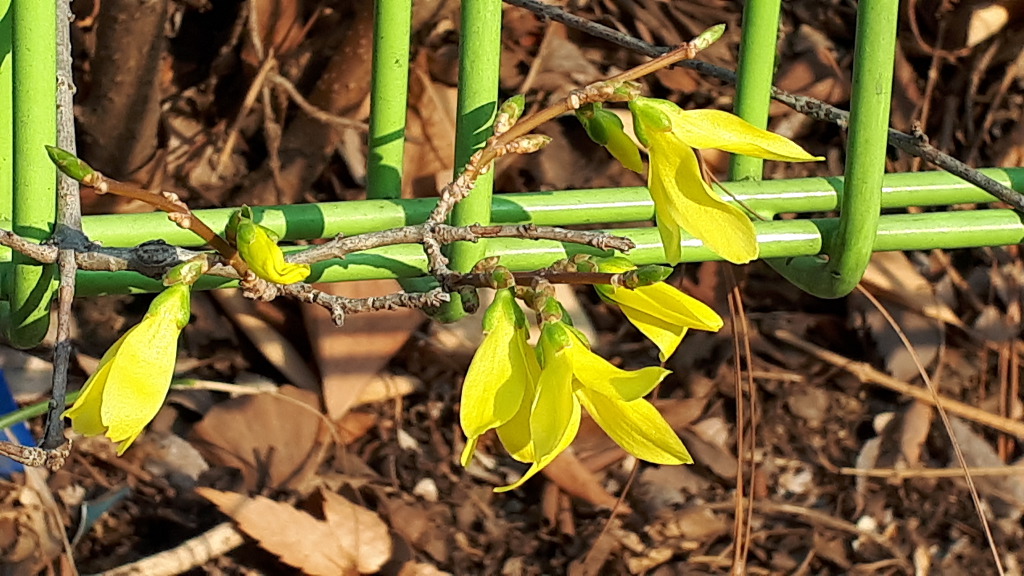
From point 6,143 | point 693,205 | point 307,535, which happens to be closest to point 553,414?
point 693,205

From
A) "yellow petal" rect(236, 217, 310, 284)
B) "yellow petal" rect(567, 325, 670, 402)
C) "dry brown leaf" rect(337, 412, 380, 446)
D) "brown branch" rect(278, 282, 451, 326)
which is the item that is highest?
"yellow petal" rect(236, 217, 310, 284)

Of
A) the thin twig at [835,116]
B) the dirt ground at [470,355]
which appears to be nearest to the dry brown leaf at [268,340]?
the dirt ground at [470,355]

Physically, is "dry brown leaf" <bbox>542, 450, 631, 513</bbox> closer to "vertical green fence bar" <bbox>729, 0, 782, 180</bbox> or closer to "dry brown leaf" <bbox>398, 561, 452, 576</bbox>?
"dry brown leaf" <bbox>398, 561, 452, 576</bbox>

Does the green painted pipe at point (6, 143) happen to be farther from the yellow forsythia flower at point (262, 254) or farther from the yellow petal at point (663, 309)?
the yellow petal at point (663, 309)

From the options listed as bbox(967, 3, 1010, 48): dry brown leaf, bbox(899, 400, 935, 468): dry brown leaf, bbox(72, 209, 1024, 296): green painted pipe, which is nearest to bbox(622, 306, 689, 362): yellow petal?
bbox(72, 209, 1024, 296): green painted pipe

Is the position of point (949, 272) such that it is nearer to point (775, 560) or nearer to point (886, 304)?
point (886, 304)

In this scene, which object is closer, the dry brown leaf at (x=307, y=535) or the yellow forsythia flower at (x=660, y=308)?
the yellow forsythia flower at (x=660, y=308)
